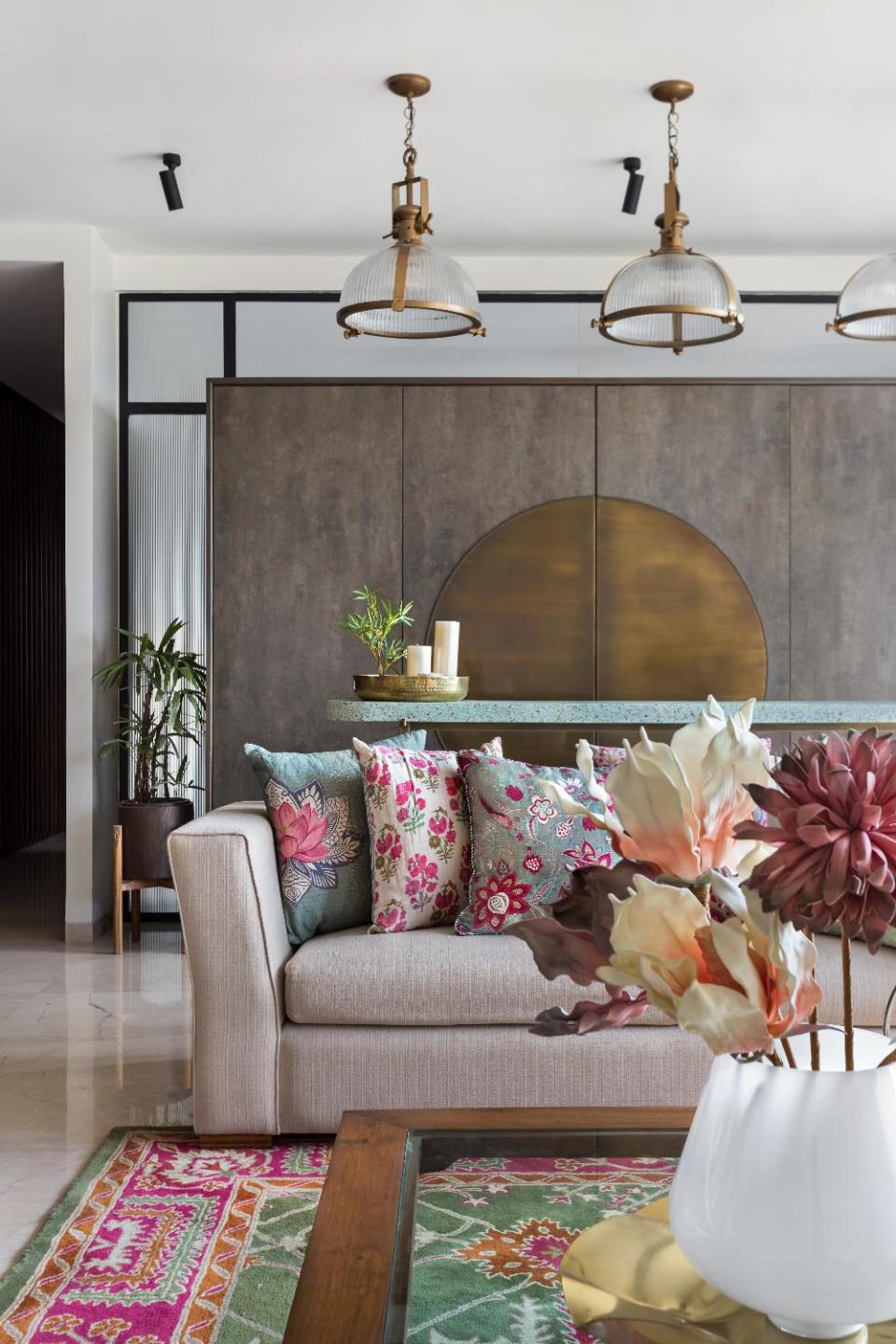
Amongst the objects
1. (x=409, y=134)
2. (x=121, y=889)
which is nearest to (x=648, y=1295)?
(x=409, y=134)

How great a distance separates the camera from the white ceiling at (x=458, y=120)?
11.1 ft

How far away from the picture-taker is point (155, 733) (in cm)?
505

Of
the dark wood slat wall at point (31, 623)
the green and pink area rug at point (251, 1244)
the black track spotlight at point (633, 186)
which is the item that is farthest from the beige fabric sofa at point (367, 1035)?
the dark wood slat wall at point (31, 623)

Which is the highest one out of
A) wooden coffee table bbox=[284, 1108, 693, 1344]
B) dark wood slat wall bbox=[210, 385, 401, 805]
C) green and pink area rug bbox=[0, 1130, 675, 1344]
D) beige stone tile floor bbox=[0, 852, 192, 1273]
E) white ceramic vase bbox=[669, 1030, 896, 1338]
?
dark wood slat wall bbox=[210, 385, 401, 805]

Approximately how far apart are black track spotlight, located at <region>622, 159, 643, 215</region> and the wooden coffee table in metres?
3.65

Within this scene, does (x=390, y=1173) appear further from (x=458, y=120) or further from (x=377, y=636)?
(x=458, y=120)

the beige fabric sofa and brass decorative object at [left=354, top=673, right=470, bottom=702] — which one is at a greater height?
brass decorative object at [left=354, top=673, right=470, bottom=702]

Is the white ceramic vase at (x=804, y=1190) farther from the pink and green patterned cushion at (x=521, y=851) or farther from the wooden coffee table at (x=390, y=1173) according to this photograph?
the pink and green patterned cushion at (x=521, y=851)

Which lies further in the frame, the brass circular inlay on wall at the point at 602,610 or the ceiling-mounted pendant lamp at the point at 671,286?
the brass circular inlay on wall at the point at 602,610

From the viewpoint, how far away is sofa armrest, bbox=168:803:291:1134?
2520 millimetres

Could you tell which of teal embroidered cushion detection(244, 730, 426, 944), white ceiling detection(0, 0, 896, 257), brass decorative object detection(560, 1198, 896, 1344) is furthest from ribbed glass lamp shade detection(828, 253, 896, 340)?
brass decorative object detection(560, 1198, 896, 1344)

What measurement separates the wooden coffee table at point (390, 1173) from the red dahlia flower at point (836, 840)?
599 mm

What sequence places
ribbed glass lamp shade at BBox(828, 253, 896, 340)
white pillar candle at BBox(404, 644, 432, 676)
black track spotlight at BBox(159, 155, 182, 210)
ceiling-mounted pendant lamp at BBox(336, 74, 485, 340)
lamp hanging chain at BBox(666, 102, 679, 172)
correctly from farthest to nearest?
black track spotlight at BBox(159, 155, 182, 210) → lamp hanging chain at BBox(666, 102, 679, 172) → white pillar candle at BBox(404, 644, 432, 676) → ribbed glass lamp shade at BBox(828, 253, 896, 340) → ceiling-mounted pendant lamp at BBox(336, 74, 485, 340)

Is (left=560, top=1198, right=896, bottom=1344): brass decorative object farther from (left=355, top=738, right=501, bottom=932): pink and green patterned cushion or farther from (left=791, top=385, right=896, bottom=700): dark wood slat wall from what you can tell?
(left=791, top=385, right=896, bottom=700): dark wood slat wall
